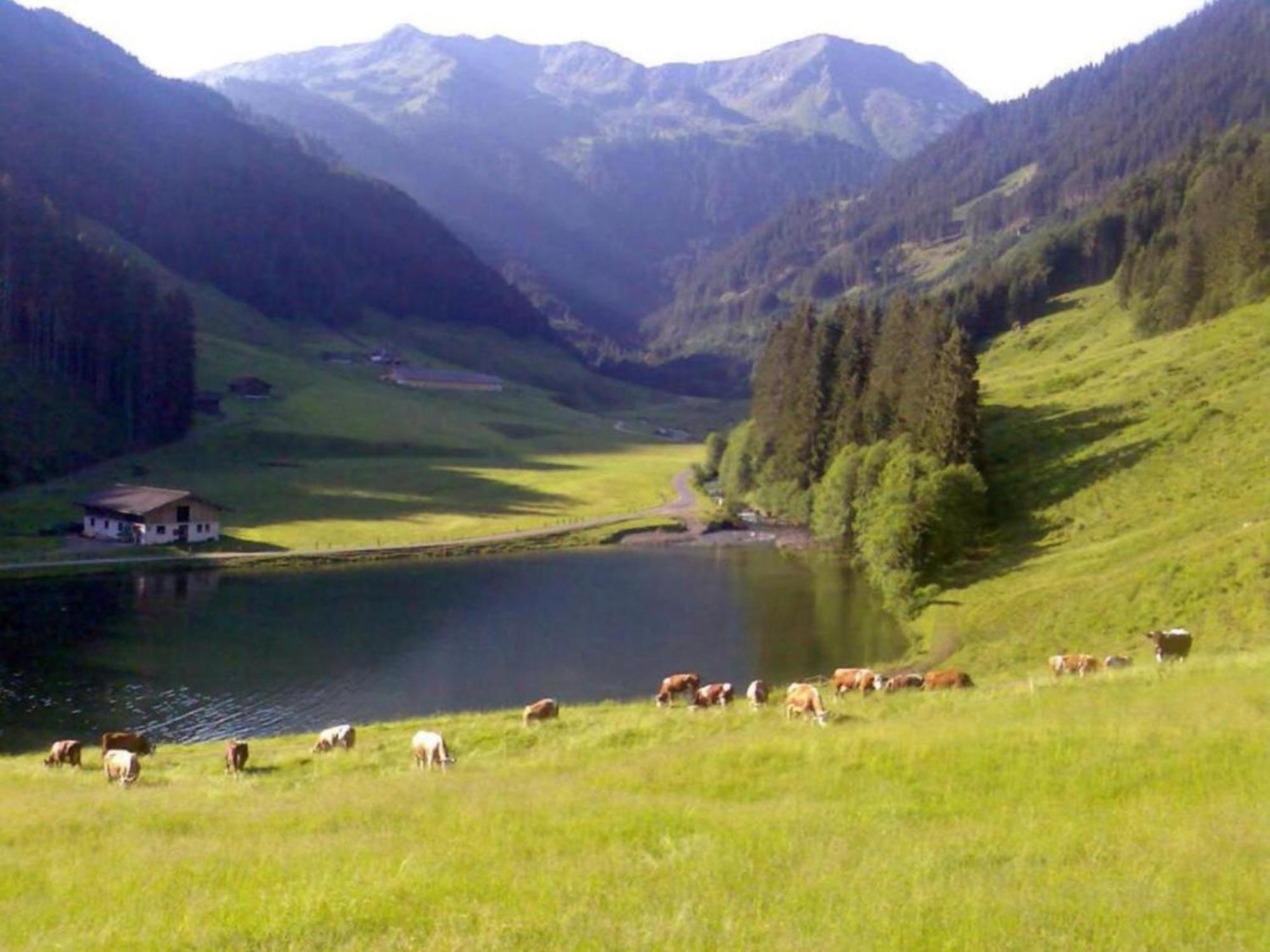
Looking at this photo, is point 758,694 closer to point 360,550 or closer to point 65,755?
point 65,755

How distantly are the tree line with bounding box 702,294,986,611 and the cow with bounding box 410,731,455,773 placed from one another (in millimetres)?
48393

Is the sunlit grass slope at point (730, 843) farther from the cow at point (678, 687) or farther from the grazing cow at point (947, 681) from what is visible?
the cow at point (678, 687)

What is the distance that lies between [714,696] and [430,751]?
473 inches

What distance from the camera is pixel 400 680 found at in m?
58.3

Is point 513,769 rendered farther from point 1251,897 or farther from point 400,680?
point 400,680

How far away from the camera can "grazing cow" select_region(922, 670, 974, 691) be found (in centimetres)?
3578

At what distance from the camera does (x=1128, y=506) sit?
6731 cm

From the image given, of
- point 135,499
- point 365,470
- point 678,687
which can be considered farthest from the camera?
point 365,470

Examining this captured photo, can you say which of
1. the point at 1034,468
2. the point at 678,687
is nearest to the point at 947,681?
the point at 678,687

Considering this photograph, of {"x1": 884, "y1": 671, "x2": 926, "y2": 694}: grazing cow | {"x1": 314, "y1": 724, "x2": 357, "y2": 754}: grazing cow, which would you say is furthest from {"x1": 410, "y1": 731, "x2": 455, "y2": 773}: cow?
{"x1": 884, "y1": 671, "x2": 926, "y2": 694}: grazing cow

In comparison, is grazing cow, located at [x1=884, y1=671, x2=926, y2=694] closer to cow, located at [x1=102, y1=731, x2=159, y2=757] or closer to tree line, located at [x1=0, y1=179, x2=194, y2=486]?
cow, located at [x1=102, y1=731, x2=159, y2=757]

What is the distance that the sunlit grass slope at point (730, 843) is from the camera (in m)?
11.9

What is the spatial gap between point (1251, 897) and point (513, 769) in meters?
15.1

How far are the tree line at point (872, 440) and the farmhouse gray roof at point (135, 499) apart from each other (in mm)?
57807
